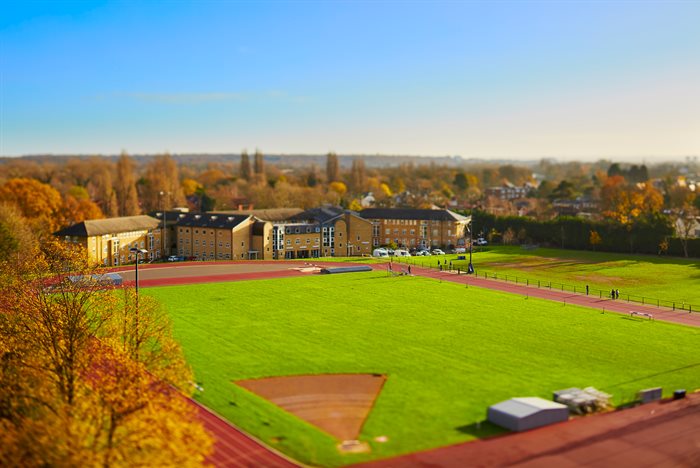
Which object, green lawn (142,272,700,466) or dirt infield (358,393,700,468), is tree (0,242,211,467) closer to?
green lawn (142,272,700,466)

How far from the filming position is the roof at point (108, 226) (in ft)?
255

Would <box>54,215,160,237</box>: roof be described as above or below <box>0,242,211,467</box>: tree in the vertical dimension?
above

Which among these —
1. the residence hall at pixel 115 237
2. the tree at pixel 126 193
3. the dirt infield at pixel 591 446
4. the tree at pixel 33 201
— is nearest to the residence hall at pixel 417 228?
the residence hall at pixel 115 237

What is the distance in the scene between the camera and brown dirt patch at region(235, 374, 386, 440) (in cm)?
2784

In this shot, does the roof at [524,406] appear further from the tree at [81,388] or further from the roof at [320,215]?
the roof at [320,215]

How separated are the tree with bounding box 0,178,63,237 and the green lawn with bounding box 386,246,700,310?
2050 inches

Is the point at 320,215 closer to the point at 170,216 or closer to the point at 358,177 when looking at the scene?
the point at 170,216

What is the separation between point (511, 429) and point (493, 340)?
14866 millimetres

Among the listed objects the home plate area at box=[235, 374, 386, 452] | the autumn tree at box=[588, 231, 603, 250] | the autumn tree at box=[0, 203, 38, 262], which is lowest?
the home plate area at box=[235, 374, 386, 452]

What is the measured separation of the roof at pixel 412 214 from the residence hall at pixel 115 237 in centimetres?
3178

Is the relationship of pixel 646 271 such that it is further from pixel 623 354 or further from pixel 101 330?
pixel 101 330

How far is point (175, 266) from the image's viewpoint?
74625 mm

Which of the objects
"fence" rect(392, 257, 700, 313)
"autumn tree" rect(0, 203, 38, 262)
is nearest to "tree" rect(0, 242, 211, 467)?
"autumn tree" rect(0, 203, 38, 262)

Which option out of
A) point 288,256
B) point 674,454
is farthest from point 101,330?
point 288,256
